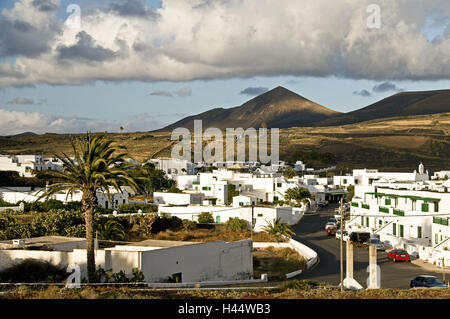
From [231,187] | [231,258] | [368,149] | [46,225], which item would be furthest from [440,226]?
[368,149]

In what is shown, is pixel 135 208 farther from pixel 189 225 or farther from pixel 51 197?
pixel 189 225

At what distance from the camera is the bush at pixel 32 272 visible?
86.0 ft

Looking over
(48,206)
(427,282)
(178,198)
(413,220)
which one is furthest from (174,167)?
(427,282)

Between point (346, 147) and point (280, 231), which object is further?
point (346, 147)

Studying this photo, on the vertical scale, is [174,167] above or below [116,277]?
above

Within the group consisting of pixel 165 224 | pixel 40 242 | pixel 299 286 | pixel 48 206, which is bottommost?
pixel 165 224

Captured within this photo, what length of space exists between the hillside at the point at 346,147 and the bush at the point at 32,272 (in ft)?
310

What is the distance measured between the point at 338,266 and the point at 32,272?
Answer: 18383mm

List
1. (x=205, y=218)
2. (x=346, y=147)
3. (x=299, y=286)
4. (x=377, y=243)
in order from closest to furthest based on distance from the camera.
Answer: (x=299, y=286), (x=377, y=243), (x=205, y=218), (x=346, y=147)

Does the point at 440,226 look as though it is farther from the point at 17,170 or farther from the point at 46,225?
the point at 17,170

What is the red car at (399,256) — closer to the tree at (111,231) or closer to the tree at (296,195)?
the tree at (111,231)

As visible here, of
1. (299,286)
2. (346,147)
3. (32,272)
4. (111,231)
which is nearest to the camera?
(299,286)

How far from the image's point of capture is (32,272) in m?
26.7

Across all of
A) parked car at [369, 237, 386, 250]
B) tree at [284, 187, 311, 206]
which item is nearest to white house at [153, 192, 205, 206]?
tree at [284, 187, 311, 206]
